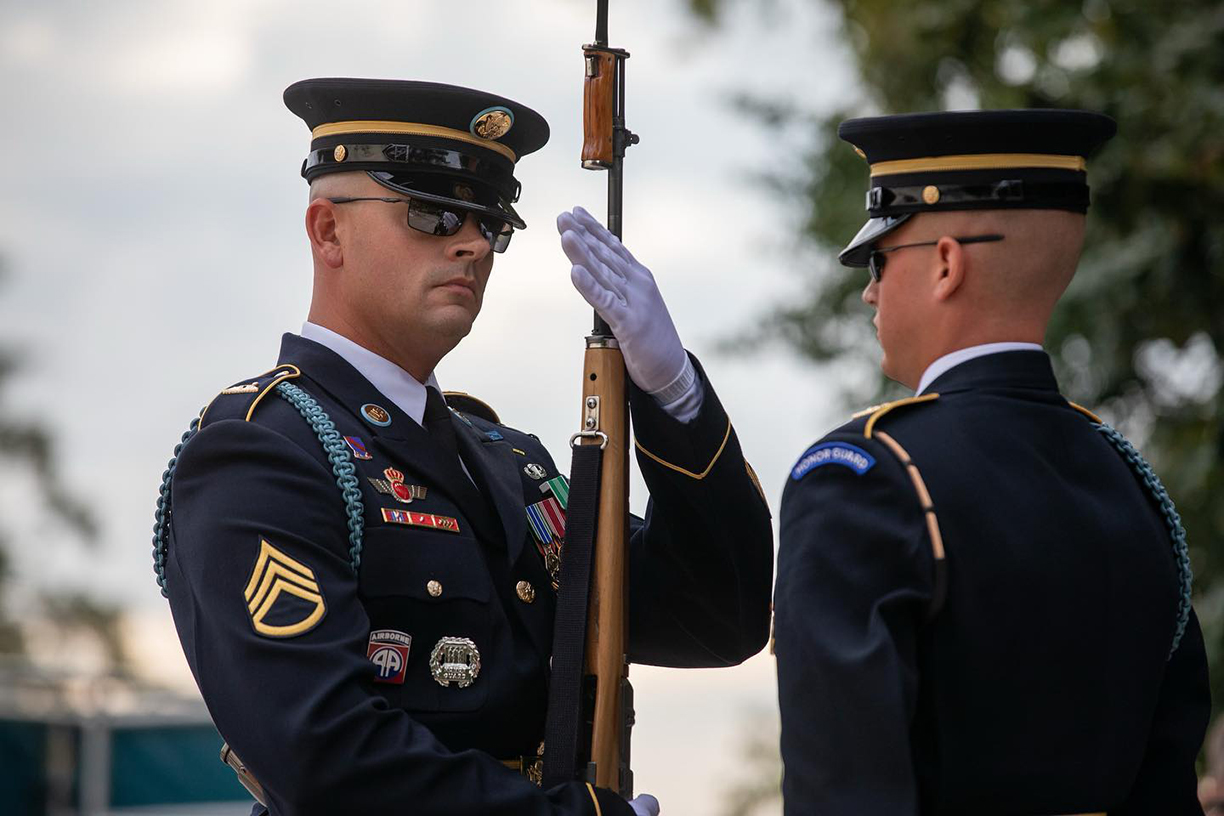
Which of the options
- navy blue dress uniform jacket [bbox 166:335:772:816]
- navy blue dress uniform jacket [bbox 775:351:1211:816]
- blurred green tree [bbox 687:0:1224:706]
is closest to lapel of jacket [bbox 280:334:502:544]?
navy blue dress uniform jacket [bbox 166:335:772:816]

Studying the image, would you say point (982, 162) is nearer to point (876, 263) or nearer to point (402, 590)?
point (876, 263)

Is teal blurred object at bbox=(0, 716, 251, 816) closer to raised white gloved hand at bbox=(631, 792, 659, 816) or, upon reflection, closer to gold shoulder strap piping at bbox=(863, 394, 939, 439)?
raised white gloved hand at bbox=(631, 792, 659, 816)

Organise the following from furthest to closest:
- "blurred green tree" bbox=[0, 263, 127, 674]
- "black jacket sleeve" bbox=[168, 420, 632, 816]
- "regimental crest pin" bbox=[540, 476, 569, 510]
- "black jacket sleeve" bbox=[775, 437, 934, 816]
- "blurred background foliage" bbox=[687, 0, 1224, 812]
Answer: "blurred green tree" bbox=[0, 263, 127, 674] < "blurred background foliage" bbox=[687, 0, 1224, 812] < "regimental crest pin" bbox=[540, 476, 569, 510] < "black jacket sleeve" bbox=[168, 420, 632, 816] < "black jacket sleeve" bbox=[775, 437, 934, 816]

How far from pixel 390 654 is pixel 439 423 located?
720 millimetres

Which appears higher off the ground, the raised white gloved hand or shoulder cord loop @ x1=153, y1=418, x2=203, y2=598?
shoulder cord loop @ x1=153, y1=418, x2=203, y2=598

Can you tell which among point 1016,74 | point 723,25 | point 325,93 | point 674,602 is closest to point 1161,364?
point 1016,74

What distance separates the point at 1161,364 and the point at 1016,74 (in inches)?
66.9

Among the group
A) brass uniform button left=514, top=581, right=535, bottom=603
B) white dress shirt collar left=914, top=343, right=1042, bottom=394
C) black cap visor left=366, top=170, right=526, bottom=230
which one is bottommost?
brass uniform button left=514, top=581, right=535, bottom=603

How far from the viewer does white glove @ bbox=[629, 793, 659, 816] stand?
373 cm

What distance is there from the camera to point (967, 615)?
3.10 meters

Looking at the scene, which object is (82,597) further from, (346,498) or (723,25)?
(346,498)

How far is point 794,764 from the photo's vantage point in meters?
3.07

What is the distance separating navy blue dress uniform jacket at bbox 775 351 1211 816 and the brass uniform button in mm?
844

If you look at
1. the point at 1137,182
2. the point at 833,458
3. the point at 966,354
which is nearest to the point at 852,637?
the point at 833,458
